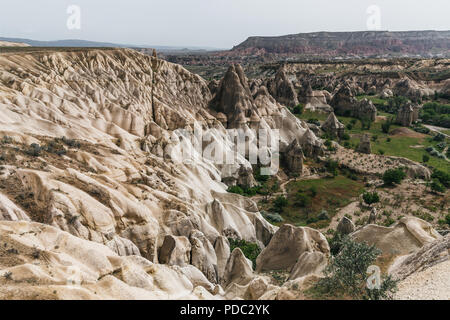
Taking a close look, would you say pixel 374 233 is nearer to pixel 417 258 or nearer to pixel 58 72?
pixel 417 258

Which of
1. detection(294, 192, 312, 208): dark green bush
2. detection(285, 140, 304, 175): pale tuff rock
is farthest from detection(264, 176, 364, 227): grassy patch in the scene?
detection(285, 140, 304, 175): pale tuff rock

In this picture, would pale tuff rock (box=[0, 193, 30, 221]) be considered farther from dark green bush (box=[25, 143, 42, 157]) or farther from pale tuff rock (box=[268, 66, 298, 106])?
pale tuff rock (box=[268, 66, 298, 106])

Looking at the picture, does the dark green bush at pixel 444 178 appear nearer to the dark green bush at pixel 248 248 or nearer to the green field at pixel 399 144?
the green field at pixel 399 144

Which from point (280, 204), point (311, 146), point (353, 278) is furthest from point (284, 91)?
point (353, 278)

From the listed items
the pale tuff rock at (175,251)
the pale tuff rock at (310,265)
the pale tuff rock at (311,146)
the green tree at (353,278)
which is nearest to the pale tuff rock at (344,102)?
the pale tuff rock at (311,146)

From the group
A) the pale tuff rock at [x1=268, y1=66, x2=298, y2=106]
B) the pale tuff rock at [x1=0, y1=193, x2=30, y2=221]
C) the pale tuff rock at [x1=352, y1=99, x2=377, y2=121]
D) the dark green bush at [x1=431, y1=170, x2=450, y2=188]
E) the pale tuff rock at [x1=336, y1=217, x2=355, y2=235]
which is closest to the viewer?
the pale tuff rock at [x1=0, y1=193, x2=30, y2=221]
